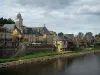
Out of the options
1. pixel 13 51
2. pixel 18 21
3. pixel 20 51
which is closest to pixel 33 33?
pixel 18 21

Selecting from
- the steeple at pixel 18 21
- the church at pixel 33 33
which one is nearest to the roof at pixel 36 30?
the church at pixel 33 33

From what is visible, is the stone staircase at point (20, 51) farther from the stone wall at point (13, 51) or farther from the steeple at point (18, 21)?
the steeple at point (18, 21)

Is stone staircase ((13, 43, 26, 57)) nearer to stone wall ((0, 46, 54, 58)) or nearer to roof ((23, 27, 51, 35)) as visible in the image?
stone wall ((0, 46, 54, 58))

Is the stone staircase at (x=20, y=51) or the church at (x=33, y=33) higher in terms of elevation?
the church at (x=33, y=33)

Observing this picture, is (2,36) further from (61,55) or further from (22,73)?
(22,73)

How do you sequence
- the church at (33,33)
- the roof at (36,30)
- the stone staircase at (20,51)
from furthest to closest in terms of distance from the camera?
the roof at (36,30), the church at (33,33), the stone staircase at (20,51)

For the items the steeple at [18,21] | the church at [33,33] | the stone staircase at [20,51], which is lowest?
the stone staircase at [20,51]

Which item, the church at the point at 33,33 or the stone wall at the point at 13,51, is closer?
the stone wall at the point at 13,51

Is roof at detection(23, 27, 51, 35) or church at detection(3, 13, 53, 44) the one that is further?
roof at detection(23, 27, 51, 35)

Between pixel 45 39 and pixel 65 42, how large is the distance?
8.42 meters

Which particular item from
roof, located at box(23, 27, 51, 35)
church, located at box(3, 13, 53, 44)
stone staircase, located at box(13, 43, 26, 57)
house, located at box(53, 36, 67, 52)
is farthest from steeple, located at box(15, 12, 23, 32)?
stone staircase, located at box(13, 43, 26, 57)

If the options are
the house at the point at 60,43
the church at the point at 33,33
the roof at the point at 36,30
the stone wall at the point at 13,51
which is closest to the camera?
the stone wall at the point at 13,51

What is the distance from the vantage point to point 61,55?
7775 cm

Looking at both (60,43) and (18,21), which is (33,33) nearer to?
(18,21)
